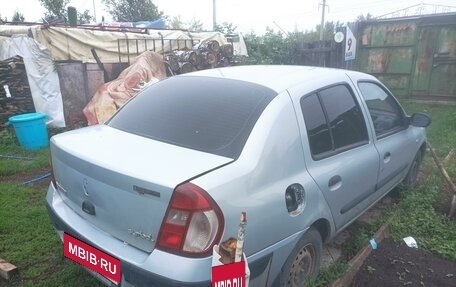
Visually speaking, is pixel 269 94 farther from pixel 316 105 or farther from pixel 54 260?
pixel 54 260

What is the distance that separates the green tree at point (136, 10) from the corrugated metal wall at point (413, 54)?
893 inches

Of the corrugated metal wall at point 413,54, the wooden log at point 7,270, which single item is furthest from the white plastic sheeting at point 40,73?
the corrugated metal wall at point 413,54

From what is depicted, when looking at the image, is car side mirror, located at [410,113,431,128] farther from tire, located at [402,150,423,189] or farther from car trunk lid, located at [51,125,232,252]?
car trunk lid, located at [51,125,232,252]

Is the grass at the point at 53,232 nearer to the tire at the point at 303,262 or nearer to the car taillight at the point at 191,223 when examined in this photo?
the tire at the point at 303,262

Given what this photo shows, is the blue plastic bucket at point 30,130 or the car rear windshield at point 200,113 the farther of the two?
the blue plastic bucket at point 30,130

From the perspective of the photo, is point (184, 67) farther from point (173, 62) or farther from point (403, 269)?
point (403, 269)

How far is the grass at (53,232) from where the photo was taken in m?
2.75

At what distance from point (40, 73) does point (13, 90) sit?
596 mm

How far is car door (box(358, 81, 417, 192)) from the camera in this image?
3.31 meters

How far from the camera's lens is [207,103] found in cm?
249

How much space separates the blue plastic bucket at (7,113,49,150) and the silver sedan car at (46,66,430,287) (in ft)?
13.7

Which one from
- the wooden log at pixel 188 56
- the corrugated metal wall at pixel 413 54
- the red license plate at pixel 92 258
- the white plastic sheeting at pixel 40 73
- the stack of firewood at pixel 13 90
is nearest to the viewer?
the red license plate at pixel 92 258

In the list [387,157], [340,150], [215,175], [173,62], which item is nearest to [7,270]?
[215,175]

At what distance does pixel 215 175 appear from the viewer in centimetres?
185
